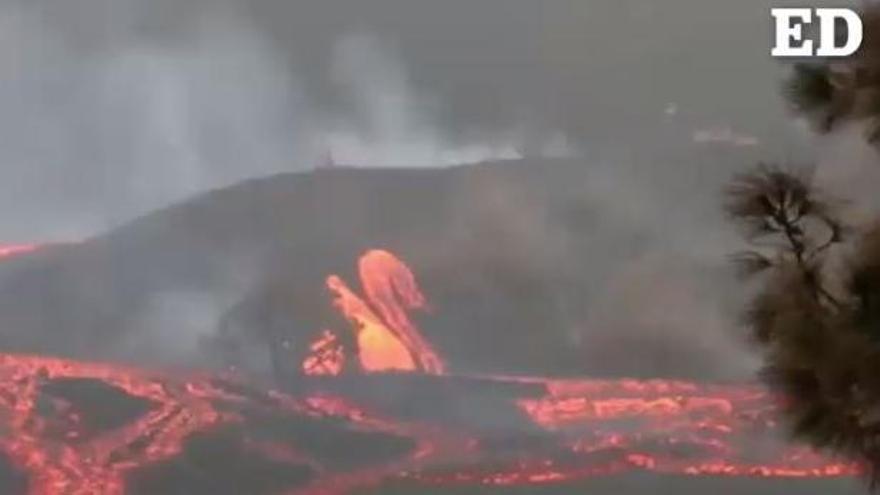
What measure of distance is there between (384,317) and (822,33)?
29.1 ft

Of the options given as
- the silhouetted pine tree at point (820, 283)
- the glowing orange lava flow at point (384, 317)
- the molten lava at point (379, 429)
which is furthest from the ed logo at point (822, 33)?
the glowing orange lava flow at point (384, 317)

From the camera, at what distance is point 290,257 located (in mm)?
11508

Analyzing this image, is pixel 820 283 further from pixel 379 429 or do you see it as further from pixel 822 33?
pixel 379 429

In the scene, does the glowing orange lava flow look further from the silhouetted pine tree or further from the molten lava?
the silhouetted pine tree

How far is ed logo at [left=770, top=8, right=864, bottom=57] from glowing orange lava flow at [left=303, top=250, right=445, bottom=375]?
754 centimetres

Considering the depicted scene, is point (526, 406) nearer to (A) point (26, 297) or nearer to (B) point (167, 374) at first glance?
(B) point (167, 374)

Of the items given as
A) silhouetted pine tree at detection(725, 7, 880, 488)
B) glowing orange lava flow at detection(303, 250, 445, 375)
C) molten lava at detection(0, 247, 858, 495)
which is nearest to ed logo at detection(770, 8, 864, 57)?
silhouetted pine tree at detection(725, 7, 880, 488)

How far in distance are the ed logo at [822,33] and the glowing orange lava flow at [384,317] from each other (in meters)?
7.54

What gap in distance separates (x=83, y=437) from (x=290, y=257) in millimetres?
2204

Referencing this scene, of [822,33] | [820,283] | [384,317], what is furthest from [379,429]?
[820,283]

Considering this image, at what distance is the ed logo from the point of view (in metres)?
2.38

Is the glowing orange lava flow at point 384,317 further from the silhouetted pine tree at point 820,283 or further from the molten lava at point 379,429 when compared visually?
the silhouetted pine tree at point 820,283

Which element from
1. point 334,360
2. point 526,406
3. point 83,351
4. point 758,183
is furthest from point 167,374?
point 758,183

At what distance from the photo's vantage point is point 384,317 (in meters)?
11.7
